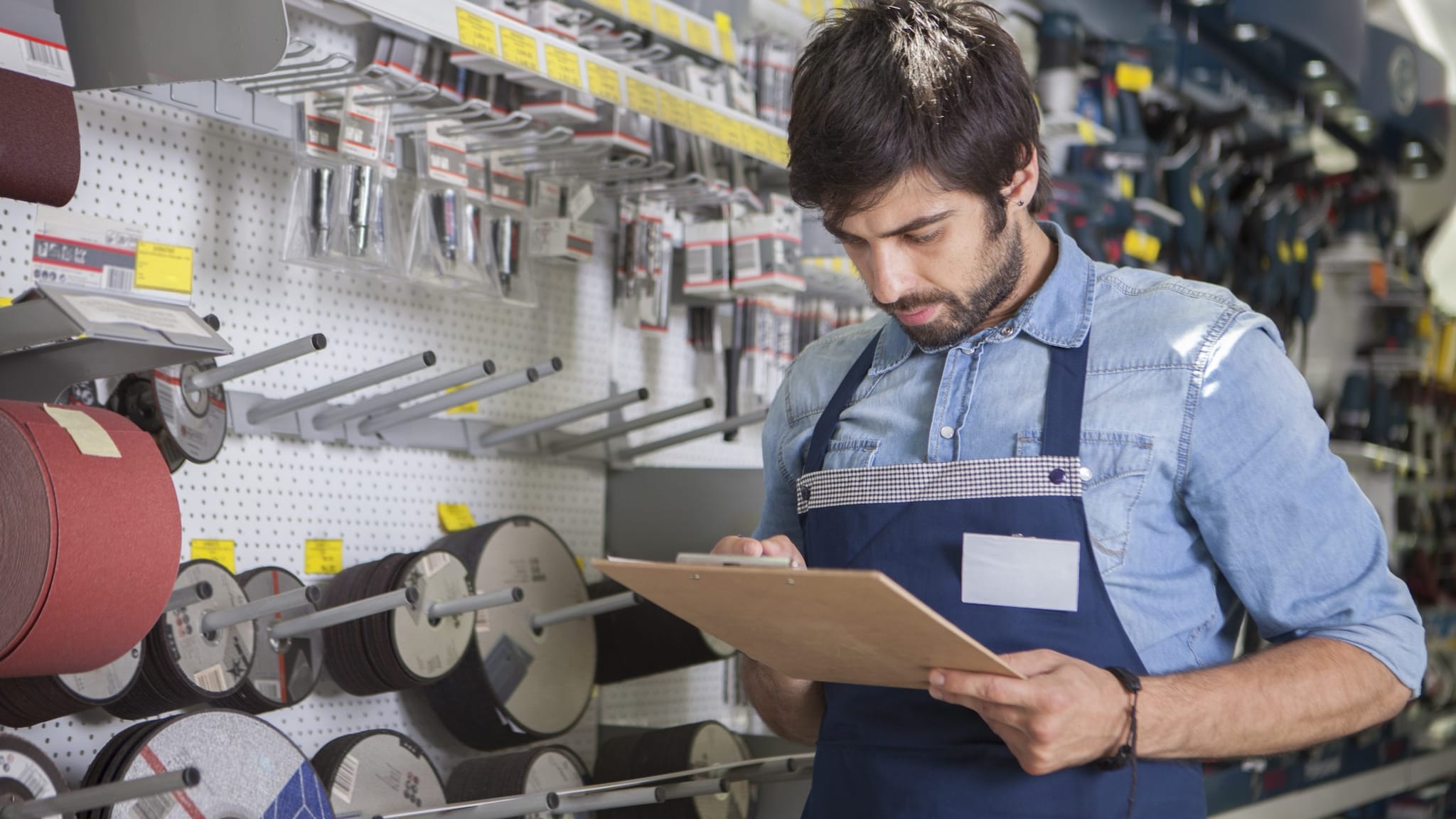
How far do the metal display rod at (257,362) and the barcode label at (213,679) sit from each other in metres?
0.41

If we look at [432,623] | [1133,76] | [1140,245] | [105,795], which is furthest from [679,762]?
[1133,76]

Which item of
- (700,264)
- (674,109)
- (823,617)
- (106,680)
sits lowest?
(106,680)

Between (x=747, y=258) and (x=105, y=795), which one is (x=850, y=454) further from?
(x=747, y=258)

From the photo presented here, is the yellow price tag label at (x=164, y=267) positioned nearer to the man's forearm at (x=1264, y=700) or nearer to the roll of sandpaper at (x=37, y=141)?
the roll of sandpaper at (x=37, y=141)

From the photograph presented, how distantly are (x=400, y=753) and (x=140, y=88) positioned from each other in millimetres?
1108

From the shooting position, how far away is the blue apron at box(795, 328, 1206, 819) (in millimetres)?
1502

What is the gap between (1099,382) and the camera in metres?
1.59

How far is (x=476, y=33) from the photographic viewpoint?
6.39ft

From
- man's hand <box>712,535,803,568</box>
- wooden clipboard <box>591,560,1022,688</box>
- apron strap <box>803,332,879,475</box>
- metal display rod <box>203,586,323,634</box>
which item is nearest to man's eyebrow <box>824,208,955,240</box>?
apron strap <box>803,332,879,475</box>

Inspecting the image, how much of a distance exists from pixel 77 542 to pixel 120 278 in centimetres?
68

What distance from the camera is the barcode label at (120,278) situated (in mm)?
1975

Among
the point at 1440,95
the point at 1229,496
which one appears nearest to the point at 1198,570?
the point at 1229,496

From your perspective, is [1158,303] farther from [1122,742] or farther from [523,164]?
[523,164]

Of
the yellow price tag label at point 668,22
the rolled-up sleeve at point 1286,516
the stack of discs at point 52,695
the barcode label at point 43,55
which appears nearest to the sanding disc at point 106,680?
the stack of discs at point 52,695
